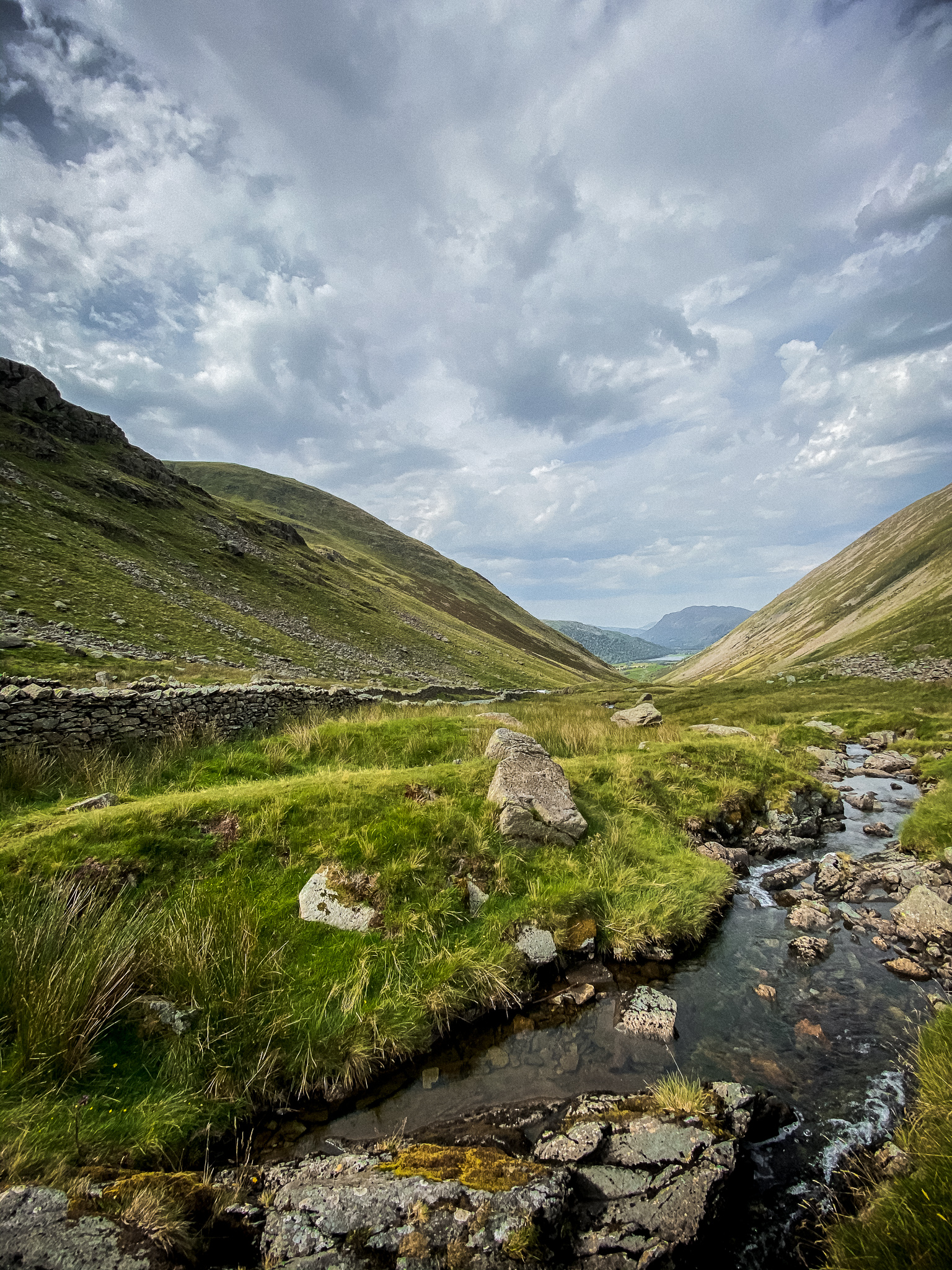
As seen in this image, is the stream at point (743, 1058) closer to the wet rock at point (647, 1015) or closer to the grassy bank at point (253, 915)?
the wet rock at point (647, 1015)

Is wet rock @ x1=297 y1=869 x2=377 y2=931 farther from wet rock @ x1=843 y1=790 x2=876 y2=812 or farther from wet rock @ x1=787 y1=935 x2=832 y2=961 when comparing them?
wet rock @ x1=843 y1=790 x2=876 y2=812

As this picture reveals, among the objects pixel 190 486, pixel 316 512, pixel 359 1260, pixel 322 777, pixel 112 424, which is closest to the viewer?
pixel 359 1260

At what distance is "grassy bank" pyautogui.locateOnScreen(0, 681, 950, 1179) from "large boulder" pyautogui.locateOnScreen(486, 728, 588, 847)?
389 mm

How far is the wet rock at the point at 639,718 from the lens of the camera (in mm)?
25000

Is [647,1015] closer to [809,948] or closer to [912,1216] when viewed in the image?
[912,1216]

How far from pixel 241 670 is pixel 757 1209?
29685 mm

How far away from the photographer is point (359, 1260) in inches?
156

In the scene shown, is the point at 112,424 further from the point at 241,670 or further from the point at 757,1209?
the point at 757,1209

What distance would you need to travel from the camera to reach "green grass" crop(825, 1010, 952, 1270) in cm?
380

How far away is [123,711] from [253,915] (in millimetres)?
9203

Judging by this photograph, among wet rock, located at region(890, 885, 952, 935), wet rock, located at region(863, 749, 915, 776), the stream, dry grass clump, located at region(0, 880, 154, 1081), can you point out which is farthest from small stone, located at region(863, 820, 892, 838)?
dry grass clump, located at region(0, 880, 154, 1081)

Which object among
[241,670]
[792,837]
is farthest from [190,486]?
[792,837]

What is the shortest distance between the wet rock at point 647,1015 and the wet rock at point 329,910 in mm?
4124

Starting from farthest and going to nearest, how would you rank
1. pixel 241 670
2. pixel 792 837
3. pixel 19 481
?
pixel 19 481 → pixel 241 670 → pixel 792 837
